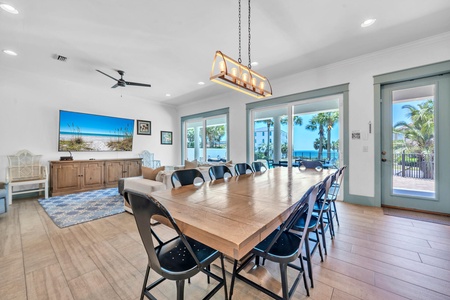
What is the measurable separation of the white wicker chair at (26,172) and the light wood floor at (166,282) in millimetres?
1540

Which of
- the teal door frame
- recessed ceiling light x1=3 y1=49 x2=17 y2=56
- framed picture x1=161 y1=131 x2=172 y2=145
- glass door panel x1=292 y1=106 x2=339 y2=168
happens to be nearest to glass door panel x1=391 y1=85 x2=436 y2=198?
the teal door frame

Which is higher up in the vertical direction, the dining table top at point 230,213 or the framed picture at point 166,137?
the framed picture at point 166,137

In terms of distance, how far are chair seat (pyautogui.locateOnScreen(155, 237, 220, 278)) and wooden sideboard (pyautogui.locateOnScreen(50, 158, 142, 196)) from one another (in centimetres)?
472

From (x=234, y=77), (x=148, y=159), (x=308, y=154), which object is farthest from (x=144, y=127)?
(x=308, y=154)

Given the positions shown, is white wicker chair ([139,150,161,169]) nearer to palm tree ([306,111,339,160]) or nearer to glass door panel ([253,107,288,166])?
glass door panel ([253,107,288,166])

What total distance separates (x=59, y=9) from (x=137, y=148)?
4.45 m

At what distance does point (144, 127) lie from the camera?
6.54 metres

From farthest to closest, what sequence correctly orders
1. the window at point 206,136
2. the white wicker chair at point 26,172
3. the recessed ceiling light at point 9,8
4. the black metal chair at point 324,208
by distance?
1. the window at point 206,136
2. the white wicker chair at point 26,172
3. the recessed ceiling light at point 9,8
4. the black metal chair at point 324,208

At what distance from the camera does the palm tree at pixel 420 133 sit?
10.6 ft

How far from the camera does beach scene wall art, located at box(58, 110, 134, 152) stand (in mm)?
4887

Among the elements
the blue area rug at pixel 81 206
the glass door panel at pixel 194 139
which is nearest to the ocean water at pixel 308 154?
the glass door panel at pixel 194 139

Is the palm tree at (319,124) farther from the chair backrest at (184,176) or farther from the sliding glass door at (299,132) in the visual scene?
the chair backrest at (184,176)

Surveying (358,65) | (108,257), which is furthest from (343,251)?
(358,65)

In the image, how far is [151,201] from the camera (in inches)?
37.2
